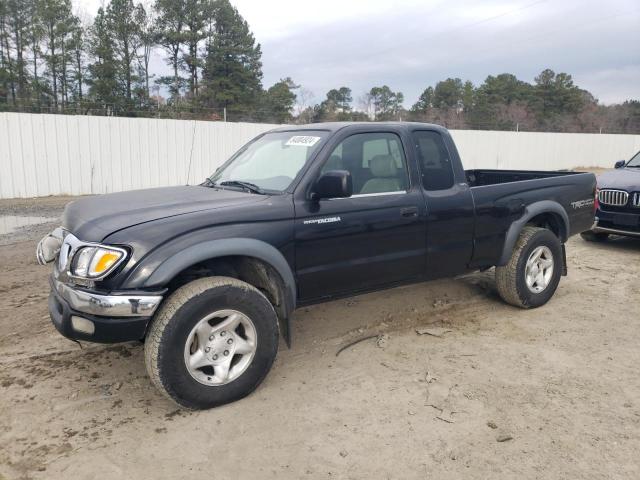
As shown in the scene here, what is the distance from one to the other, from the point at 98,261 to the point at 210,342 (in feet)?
2.80

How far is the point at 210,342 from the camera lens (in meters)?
3.38

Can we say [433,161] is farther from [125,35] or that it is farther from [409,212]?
[125,35]

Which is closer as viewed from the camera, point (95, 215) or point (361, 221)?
point (95, 215)

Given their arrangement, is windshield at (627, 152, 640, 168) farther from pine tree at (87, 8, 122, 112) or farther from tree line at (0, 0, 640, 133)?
pine tree at (87, 8, 122, 112)

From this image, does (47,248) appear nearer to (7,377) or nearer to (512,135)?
(7,377)

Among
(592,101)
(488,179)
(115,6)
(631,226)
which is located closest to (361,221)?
(488,179)

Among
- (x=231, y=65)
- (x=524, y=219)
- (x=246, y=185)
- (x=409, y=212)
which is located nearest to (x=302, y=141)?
(x=246, y=185)

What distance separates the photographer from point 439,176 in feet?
15.1

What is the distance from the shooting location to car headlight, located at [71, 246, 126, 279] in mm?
3100

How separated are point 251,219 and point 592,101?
66425 mm

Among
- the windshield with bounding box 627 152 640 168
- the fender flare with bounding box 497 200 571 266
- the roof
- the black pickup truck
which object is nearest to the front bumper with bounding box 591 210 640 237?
the windshield with bounding box 627 152 640 168

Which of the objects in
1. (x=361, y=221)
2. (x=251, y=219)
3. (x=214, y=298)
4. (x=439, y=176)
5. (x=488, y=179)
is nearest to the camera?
(x=214, y=298)

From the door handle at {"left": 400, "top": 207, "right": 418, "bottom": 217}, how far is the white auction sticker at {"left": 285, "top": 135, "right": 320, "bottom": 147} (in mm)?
898

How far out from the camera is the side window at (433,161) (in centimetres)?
452
